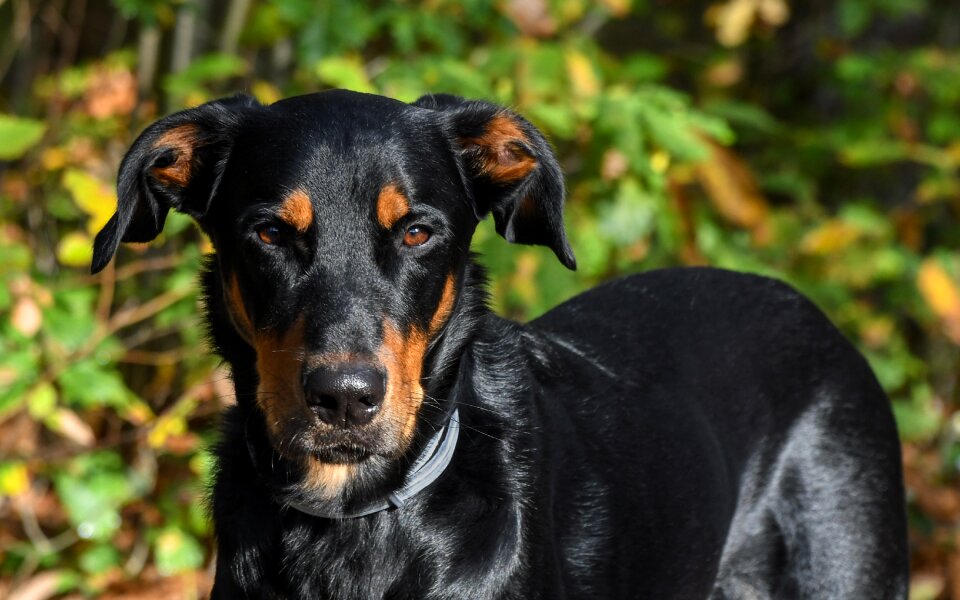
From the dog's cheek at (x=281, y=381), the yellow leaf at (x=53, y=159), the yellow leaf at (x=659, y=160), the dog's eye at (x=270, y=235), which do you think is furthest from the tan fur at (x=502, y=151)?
the yellow leaf at (x=53, y=159)

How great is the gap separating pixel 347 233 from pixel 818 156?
232 inches

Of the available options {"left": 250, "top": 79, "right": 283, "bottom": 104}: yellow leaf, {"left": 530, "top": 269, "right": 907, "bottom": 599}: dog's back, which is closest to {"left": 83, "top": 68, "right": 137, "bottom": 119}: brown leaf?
{"left": 250, "top": 79, "right": 283, "bottom": 104}: yellow leaf

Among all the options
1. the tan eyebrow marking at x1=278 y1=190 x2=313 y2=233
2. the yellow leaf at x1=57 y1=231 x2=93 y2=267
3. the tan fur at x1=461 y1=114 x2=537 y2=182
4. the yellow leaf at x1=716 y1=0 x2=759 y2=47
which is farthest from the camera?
the yellow leaf at x1=716 y1=0 x2=759 y2=47

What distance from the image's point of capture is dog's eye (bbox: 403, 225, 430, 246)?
3.03 metres

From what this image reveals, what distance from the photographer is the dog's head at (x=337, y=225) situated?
2.81 meters

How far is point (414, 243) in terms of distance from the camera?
3037mm

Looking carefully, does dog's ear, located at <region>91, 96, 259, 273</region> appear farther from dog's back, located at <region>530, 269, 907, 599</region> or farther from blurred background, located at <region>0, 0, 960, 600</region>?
blurred background, located at <region>0, 0, 960, 600</region>

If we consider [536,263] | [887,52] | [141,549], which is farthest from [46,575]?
[887,52]

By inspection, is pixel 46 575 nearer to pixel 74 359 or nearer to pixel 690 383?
pixel 74 359

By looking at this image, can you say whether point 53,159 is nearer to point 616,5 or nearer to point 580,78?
point 580,78

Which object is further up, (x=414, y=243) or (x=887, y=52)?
(x=414, y=243)

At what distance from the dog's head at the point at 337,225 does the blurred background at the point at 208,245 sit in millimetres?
1523

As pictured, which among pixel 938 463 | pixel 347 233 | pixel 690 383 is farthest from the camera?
pixel 938 463

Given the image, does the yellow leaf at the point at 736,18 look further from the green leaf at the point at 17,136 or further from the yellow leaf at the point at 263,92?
the green leaf at the point at 17,136
